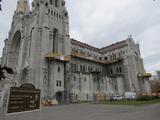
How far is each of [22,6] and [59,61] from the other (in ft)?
125

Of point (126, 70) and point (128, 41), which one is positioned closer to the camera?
point (126, 70)

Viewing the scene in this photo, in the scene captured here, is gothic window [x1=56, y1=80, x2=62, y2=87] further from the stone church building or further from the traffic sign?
the traffic sign

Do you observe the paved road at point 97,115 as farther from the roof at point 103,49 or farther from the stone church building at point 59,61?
the roof at point 103,49

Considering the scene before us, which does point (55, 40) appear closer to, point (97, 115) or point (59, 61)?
point (59, 61)

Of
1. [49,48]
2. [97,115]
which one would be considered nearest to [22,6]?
[49,48]

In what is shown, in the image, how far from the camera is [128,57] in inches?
2662

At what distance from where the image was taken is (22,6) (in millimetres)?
70375

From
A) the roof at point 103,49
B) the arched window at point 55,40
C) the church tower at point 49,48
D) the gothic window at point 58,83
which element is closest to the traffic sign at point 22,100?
the church tower at point 49,48

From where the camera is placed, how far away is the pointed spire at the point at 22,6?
68.3 m

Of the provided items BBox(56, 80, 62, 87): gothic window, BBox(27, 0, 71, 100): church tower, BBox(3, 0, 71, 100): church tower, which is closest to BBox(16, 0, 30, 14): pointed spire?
BBox(3, 0, 71, 100): church tower

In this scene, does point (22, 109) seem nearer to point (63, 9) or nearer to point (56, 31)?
point (56, 31)

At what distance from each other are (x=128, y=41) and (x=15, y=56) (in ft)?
162

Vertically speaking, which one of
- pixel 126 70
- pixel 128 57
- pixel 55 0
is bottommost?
pixel 126 70

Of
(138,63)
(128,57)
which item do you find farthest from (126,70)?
(138,63)
